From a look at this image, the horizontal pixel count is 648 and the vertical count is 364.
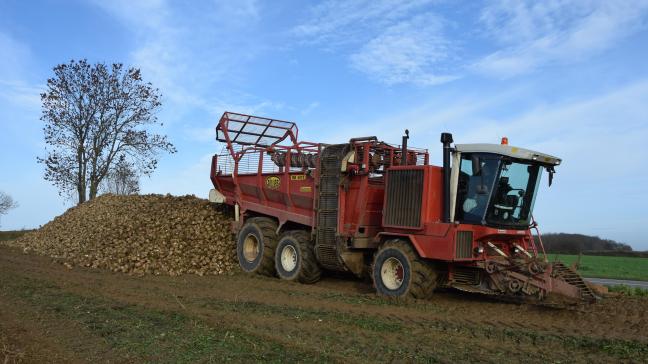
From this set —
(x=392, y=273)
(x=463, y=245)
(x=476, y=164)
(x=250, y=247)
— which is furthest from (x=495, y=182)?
(x=250, y=247)

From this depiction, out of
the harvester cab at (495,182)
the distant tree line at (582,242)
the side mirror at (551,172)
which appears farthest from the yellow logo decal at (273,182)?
the distant tree line at (582,242)

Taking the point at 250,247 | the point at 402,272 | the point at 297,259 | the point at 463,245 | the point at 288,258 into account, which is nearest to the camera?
the point at 463,245

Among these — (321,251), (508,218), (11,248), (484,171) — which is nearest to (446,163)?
(484,171)

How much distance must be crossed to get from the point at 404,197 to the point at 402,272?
1.32 meters

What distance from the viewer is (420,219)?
32.0 feet

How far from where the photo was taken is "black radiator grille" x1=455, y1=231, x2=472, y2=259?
9242mm

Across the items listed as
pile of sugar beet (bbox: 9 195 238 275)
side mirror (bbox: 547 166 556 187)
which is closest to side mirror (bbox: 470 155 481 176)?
side mirror (bbox: 547 166 556 187)

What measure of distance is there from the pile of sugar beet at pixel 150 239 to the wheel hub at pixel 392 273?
16.4ft

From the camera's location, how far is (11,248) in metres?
18.6

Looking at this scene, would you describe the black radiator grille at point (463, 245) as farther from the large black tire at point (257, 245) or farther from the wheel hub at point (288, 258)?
the large black tire at point (257, 245)

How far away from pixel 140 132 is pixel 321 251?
18843mm

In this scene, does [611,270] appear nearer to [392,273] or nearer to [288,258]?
[288,258]

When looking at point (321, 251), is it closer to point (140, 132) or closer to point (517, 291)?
point (517, 291)

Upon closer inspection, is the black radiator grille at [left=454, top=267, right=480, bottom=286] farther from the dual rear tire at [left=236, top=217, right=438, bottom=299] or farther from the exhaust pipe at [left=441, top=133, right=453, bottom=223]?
the exhaust pipe at [left=441, top=133, right=453, bottom=223]
